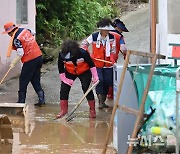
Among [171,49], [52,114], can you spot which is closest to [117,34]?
[52,114]

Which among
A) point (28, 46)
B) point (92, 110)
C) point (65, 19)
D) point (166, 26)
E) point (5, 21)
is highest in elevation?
point (166, 26)

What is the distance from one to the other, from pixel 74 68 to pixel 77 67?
53mm

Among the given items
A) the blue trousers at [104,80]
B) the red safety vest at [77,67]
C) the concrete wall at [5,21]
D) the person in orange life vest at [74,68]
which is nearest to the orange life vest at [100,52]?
the blue trousers at [104,80]

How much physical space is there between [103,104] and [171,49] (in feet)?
11.1

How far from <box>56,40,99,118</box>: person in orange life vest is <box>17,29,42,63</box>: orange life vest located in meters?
1.24

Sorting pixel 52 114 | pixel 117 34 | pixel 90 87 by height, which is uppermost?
pixel 117 34

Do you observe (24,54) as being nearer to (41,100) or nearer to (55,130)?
(41,100)

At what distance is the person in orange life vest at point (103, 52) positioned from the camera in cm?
967

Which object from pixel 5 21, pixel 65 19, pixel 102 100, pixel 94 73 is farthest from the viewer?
pixel 65 19

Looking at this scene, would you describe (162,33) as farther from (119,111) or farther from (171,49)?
(119,111)

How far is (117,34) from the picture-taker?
9.94 m

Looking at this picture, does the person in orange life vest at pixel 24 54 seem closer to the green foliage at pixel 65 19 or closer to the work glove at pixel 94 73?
the work glove at pixel 94 73

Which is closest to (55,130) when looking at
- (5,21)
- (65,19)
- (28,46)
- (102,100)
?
(102,100)

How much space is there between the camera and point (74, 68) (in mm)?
8688
